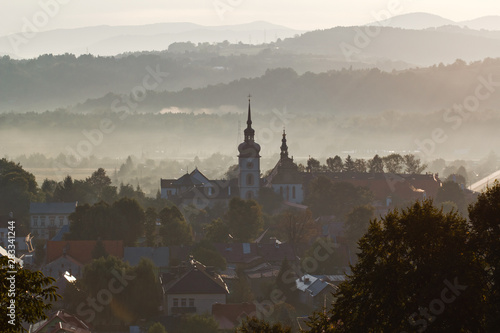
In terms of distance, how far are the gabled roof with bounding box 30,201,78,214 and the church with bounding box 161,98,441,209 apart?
16179mm

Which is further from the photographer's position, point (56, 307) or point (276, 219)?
point (276, 219)

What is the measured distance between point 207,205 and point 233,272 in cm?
4717

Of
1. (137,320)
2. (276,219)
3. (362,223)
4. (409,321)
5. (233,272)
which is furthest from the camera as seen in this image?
(276,219)

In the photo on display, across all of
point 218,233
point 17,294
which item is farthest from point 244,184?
point 17,294

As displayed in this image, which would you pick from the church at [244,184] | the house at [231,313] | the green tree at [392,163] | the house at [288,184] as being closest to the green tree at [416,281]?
the house at [231,313]

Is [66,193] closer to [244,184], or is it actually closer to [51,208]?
[51,208]

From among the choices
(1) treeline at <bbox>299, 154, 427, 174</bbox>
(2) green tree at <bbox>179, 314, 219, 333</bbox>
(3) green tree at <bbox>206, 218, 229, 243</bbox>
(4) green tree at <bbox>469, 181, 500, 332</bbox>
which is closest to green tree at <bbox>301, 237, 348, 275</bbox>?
(3) green tree at <bbox>206, 218, 229, 243</bbox>

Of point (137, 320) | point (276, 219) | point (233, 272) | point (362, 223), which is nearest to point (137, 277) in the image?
point (137, 320)

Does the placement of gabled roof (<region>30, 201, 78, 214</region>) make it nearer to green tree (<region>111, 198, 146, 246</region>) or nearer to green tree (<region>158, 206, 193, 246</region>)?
green tree (<region>111, 198, 146, 246</region>)

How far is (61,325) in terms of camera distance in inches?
2068

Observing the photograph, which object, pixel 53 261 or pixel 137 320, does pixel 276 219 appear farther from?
pixel 137 320

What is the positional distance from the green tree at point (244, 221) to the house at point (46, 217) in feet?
60.9

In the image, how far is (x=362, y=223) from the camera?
96188 millimetres

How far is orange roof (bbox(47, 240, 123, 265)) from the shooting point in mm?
80438
